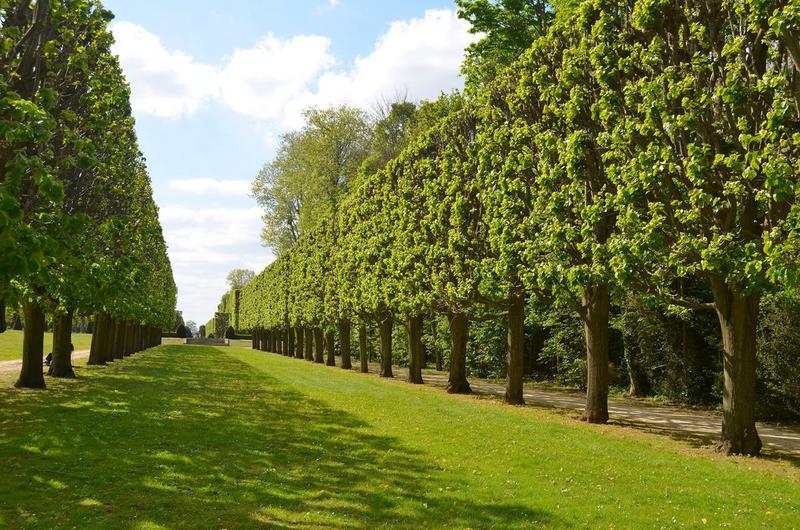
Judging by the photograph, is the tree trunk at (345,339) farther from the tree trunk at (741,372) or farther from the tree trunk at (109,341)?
the tree trunk at (741,372)

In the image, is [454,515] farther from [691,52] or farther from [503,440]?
[691,52]

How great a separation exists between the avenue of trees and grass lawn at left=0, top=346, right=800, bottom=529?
9.40 feet

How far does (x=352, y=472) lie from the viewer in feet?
33.0

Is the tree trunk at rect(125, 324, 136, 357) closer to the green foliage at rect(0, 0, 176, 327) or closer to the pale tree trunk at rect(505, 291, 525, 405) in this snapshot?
the green foliage at rect(0, 0, 176, 327)

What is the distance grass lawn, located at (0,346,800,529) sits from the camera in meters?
7.68

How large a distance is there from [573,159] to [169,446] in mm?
11061

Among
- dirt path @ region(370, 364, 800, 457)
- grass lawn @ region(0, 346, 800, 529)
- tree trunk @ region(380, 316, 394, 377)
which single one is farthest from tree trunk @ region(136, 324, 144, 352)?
grass lawn @ region(0, 346, 800, 529)

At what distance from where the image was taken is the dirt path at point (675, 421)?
15.1 meters

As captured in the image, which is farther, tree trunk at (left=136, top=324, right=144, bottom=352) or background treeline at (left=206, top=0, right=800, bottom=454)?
tree trunk at (left=136, top=324, right=144, bottom=352)

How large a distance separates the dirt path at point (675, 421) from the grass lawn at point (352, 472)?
164 cm

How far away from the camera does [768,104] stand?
11359mm

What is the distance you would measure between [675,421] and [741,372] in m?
7.05

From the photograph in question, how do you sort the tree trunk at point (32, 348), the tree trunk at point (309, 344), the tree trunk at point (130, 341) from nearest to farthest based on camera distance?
the tree trunk at point (32, 348)
the tree trunk at point (130, 341)
the tree trunk at point (309, 344)

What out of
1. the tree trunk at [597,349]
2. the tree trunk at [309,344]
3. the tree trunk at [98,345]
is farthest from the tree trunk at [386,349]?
the tree trunk at [309,344]
